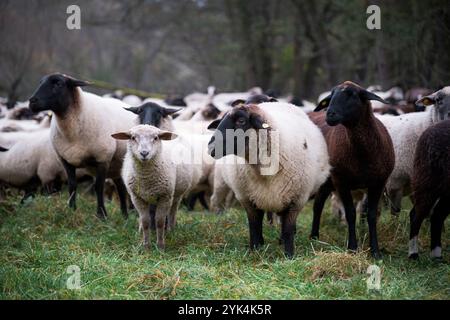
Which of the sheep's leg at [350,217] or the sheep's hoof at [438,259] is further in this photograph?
the sheep's leg at [350,217]

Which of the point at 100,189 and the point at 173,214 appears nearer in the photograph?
the point at 173,214

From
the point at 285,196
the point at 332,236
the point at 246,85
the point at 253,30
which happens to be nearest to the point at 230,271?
the point at 285,196

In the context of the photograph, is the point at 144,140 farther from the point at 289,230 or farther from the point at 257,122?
the point at 289,230

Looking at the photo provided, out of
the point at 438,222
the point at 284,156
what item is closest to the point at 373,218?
the point at 438,222

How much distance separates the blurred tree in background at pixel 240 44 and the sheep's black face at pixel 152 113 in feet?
21.8

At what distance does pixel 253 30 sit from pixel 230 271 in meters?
19.6

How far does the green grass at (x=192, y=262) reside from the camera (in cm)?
515

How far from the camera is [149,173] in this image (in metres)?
6.59

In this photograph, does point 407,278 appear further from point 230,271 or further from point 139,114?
point 139,114

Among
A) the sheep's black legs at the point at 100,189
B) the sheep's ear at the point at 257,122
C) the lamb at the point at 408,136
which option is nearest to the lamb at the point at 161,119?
the sheep's black legs at the point at 100,189

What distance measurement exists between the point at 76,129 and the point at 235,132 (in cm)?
304

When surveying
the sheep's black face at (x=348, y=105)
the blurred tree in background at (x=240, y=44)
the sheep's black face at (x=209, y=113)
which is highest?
the blurred tree in background at (x=240, y=44)

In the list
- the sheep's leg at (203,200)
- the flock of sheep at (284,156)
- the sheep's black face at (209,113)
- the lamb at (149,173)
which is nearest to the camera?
the flock of sheep at (284,156)

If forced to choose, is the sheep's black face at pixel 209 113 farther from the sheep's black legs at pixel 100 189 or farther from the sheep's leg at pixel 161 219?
the sheep's leg at pixel 161 219
